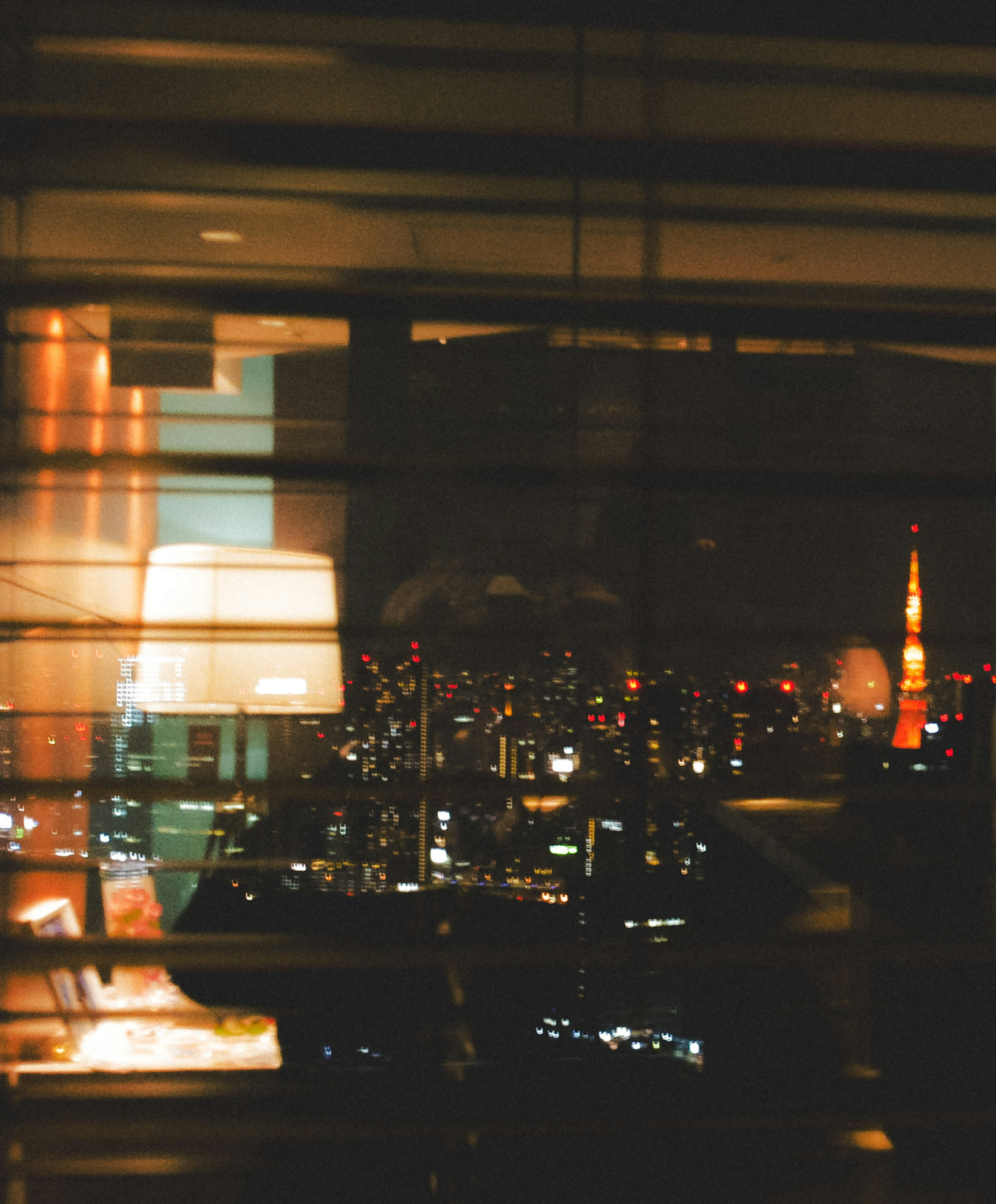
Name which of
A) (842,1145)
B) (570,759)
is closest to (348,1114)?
(570,759)

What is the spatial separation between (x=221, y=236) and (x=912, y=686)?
5.70 ft

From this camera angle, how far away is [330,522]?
1976 mm

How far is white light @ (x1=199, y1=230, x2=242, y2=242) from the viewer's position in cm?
202

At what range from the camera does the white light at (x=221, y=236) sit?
202cm

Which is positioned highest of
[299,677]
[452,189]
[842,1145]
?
[452,189]

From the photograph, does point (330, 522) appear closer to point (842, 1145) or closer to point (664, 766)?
point (664, 766)

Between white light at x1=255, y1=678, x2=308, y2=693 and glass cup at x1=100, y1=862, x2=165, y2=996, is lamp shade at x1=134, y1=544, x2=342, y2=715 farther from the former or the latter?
glass cup at x1=100, y1=862, x2=165, y2=996

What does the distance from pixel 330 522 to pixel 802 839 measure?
3.91ft

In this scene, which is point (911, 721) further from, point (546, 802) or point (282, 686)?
point (282, 686)

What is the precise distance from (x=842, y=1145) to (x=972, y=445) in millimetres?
1483

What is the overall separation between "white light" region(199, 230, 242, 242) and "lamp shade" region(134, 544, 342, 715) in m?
0.66

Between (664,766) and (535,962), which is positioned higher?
(664,766)

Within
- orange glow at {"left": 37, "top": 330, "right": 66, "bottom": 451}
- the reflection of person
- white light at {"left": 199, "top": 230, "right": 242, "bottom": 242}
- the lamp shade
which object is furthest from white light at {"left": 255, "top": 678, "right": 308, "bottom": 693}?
white light at {"left": 199, "top": 230, "right": 242, "bottom": 242}

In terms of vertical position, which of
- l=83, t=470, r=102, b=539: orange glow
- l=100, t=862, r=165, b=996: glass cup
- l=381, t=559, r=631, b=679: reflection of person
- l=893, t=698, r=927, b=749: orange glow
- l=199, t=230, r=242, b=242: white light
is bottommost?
l=100, t=862, r=165, b=996: glass cup
